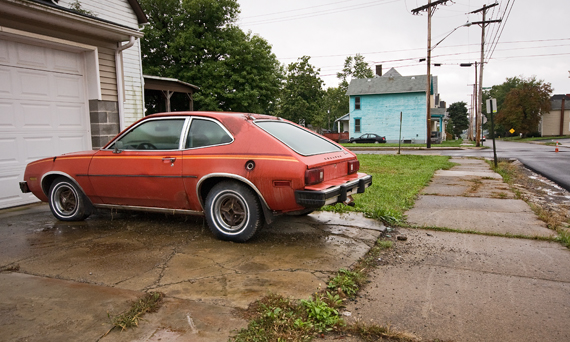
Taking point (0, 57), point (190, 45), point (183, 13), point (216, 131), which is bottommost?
point (216, 131)

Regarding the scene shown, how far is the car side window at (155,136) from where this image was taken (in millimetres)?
4676

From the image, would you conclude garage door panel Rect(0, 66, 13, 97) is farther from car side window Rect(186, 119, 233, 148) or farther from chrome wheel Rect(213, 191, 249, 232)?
chrome wheel Rect(213, 191, 249, 232)

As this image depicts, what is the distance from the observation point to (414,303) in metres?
2.90

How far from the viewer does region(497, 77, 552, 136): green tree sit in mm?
54031

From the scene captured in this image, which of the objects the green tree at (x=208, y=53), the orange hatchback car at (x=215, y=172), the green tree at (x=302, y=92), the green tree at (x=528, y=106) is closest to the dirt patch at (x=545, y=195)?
the orange hatchback car at (x=215, y=172)

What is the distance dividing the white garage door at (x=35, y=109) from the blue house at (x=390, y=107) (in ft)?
118

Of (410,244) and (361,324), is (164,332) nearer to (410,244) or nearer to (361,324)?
(361,324)

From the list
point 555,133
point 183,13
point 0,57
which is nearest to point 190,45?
point 183,13

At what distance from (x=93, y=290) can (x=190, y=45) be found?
31135 millimetres

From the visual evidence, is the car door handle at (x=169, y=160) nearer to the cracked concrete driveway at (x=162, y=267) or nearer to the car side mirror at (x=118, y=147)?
the car side mirror at (x=118, y=147)

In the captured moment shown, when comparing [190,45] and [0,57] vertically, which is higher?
[190,45]

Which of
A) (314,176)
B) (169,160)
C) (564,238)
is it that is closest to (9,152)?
(169,160)

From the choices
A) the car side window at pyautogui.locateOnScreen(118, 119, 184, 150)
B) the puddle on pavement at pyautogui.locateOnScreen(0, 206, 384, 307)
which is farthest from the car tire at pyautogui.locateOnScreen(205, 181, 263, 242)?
the car side window at pyautogui.locateOnScreen(118, 119, 184, 150)

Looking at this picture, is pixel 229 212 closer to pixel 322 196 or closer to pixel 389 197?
pixel 322 196
